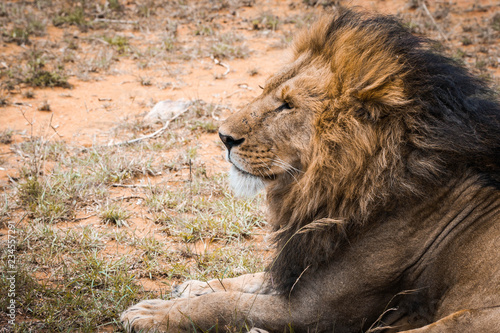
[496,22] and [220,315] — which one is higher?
[496,22]

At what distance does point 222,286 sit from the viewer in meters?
3.03

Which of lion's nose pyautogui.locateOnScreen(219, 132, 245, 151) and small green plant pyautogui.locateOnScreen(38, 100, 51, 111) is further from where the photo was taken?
small green plant pyautogui.locateOnScreen(38, 100, 51, 111)

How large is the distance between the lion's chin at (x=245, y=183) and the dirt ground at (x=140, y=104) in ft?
2.25

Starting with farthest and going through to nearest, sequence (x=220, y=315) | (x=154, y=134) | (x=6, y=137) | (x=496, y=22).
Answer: (x=496, y=22) → (x=154, y=134) → (x=6, y=137) → (x=220, y=315)

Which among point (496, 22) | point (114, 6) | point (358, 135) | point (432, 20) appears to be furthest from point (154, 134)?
point (496, 22)

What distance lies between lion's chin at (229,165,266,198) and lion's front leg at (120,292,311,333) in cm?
64

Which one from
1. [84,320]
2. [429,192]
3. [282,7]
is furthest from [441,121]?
[282,7]

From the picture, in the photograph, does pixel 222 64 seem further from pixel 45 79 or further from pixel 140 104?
pixel 45 79

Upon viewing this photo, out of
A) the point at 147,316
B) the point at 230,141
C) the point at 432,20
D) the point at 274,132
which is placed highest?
the point at 274,132

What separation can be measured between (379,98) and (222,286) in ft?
5.18

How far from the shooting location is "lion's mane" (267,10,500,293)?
2326 millimetres

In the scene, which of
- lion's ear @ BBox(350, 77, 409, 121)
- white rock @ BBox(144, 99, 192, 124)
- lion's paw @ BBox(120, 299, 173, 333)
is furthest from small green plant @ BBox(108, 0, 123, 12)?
lion's ear @ BBox(350, 77, 409, 121)

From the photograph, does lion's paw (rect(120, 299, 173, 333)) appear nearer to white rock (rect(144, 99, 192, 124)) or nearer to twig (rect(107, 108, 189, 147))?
twig (rect(107, 108, 189, 147))

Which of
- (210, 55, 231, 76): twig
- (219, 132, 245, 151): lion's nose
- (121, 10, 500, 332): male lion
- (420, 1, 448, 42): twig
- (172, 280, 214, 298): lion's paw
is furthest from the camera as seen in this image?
(420, 1, 448, 42): twig
